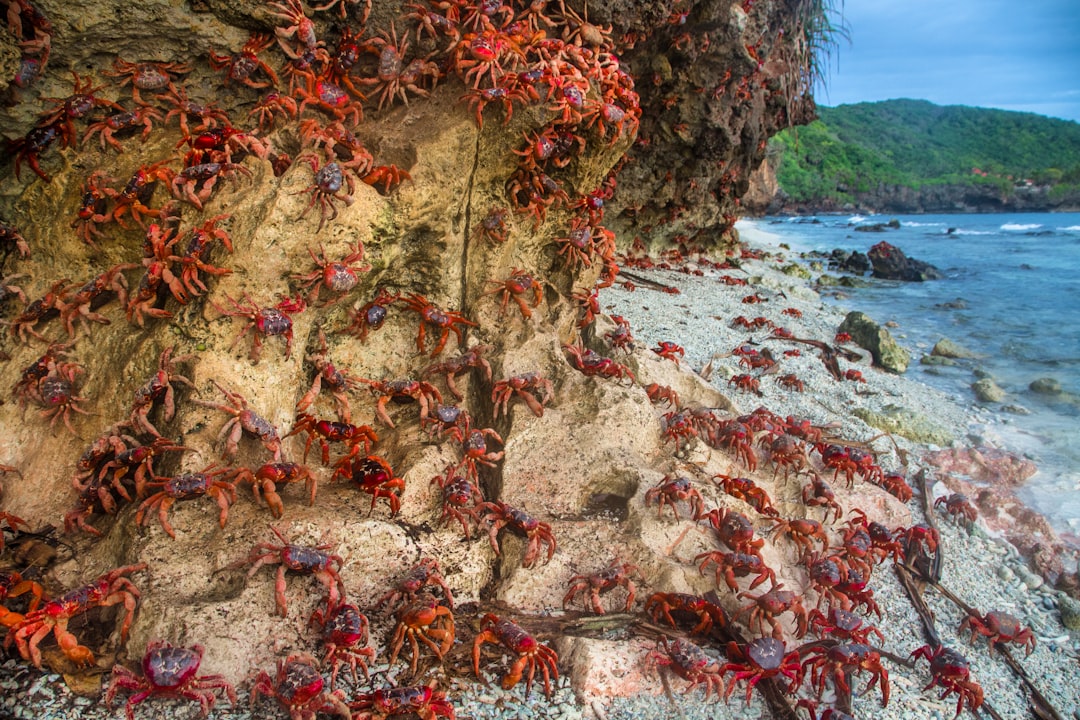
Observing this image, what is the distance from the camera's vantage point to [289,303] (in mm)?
4562

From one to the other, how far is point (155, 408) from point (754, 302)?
42.6 ft

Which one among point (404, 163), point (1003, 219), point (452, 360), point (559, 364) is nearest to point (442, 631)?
point (452, 360)

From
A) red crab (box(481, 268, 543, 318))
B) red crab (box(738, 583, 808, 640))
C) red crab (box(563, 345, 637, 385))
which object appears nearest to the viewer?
red crab (box(738, 583, 808, 640))

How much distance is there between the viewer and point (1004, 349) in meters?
15.1

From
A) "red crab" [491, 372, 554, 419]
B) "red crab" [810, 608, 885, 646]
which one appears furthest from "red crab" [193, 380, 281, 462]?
"red crab" [810, 608, 885, 646]

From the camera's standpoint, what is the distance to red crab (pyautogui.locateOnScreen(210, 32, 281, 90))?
4875 millimetres

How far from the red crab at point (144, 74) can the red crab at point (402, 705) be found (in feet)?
14.6

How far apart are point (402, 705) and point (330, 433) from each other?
194 cm

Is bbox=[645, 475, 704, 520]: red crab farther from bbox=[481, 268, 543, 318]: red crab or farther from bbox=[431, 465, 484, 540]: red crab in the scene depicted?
bbox=[481, 268, 543, 318]: red crab

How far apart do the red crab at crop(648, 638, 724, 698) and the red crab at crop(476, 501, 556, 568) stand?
986 mm

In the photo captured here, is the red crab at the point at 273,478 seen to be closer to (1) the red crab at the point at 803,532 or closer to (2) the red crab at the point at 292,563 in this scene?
(2) the red crab at the point at 292,563

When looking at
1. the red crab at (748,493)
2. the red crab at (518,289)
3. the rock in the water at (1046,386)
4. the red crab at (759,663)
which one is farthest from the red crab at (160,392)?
the rock in the water at (1046,386)

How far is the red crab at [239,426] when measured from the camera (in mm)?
4238

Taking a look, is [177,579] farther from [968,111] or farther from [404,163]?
[968,111]
